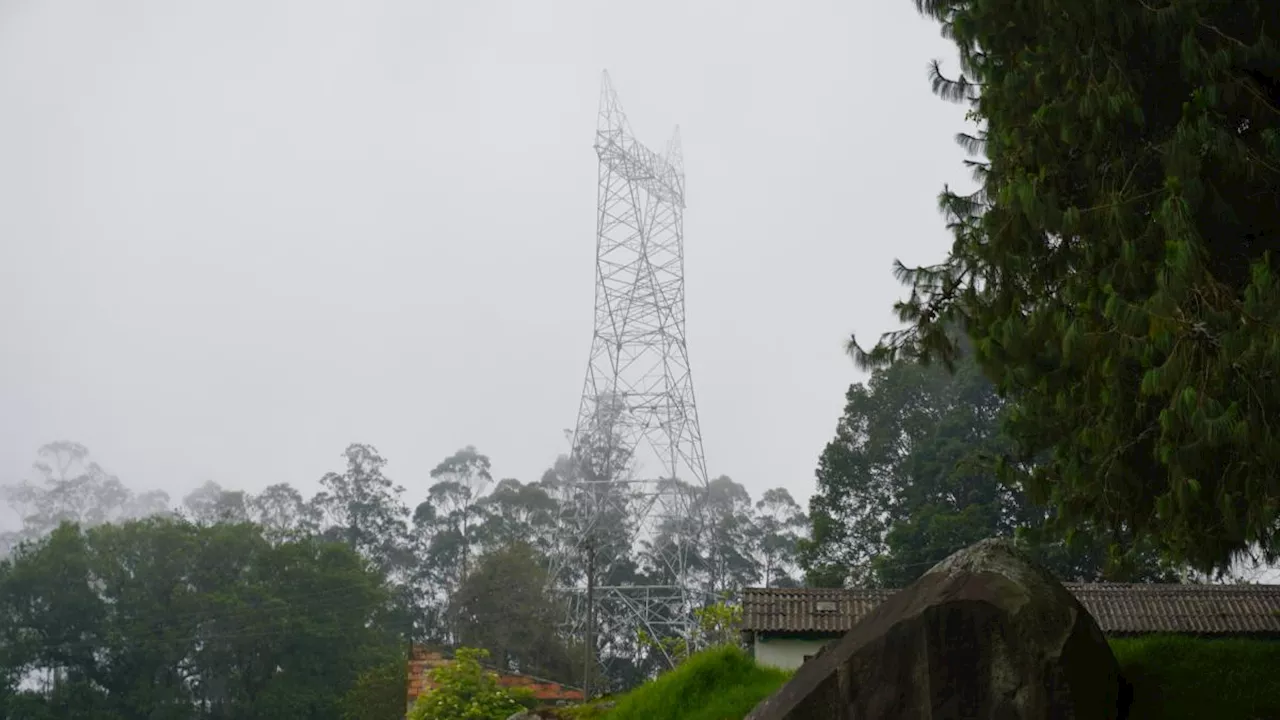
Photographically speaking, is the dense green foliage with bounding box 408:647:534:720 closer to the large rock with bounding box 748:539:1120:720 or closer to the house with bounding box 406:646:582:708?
the house with bounding box 406:646:582:708

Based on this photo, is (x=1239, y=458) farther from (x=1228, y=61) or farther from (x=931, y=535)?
(x=931, y=535)

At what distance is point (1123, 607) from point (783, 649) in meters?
5.83

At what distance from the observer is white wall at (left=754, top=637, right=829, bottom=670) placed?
22.0m

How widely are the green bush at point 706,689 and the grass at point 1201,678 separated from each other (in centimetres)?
323

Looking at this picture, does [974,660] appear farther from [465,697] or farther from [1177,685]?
[465,697]

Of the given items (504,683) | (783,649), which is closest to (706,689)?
(783,649)

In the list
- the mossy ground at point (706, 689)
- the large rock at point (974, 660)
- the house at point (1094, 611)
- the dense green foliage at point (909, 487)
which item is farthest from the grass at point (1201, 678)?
the dense green foliage at point (909, 487)

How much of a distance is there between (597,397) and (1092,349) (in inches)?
1155

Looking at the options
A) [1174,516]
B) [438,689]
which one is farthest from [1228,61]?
[438,689]

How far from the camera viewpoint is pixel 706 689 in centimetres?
1242

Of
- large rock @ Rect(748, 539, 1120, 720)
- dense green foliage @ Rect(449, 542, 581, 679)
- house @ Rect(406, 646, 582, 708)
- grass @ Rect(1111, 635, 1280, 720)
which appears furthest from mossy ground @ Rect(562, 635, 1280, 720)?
dense green foliage @ Rect(449, 542, 581, 679)

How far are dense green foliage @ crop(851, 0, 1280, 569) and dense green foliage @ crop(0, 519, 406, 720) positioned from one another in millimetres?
34006

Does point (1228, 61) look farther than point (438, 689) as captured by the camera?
No

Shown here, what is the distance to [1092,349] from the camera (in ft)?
29.0
